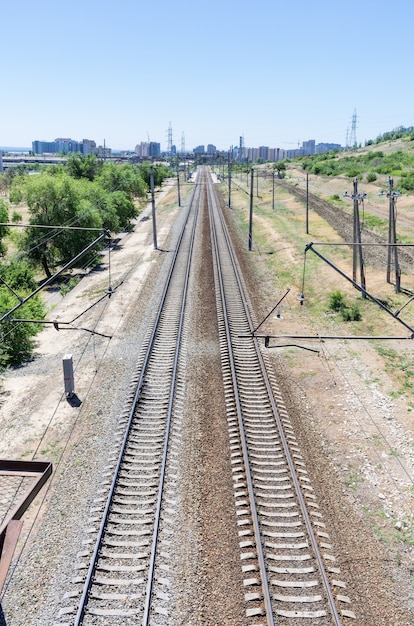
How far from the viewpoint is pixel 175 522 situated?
36.7ft

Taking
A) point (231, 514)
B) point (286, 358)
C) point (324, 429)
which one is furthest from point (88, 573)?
point (286, 358)

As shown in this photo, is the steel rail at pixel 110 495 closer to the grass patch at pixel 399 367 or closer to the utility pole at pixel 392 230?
the grass patch at pixel 399 367

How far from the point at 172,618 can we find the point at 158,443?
18.5 ft

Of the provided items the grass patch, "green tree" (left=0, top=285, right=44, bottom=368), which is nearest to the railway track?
the grass patch

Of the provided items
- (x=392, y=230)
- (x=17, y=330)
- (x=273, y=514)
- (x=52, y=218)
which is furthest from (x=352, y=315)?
(x=52, y=218)

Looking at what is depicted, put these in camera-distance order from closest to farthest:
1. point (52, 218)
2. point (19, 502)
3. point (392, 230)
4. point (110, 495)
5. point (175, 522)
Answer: point (19, 502), point (175, 522), point (110, 495), point (392, 230), point (52, 218)

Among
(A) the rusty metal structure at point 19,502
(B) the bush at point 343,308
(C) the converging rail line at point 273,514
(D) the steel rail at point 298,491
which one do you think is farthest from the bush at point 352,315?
(A) the rusty metal structure at point 19,502

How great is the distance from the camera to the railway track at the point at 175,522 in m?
9.15

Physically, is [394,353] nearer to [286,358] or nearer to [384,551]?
[286,358]

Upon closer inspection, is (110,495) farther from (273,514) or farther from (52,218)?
(52,218)

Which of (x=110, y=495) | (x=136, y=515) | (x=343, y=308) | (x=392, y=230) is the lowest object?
(x=136, y=515)

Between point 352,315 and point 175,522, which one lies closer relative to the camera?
point 175,522

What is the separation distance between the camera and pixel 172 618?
8.88 meters

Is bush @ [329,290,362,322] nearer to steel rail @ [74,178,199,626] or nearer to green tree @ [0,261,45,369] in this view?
steel rail @ [74,178,199,626]
